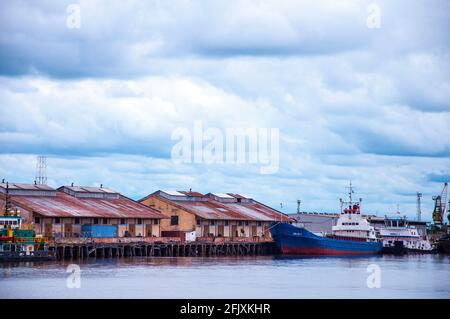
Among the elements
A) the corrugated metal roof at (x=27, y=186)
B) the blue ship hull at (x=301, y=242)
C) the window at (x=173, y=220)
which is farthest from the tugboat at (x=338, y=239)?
the corrugated metal roof at (x=27, y=186)

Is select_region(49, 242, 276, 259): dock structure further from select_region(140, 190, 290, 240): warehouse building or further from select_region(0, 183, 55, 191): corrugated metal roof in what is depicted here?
select_region(0, 183, 55, 191): corrugated metal roof

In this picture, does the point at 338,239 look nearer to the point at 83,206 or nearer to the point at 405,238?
the point at 405,238

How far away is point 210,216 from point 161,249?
11.2 m

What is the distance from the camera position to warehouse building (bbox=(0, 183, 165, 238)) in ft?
346

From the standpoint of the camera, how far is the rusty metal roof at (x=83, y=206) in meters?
107

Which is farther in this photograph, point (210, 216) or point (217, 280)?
point (210, 216)

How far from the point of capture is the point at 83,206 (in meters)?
114

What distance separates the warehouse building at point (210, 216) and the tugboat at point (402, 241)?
15.1 m

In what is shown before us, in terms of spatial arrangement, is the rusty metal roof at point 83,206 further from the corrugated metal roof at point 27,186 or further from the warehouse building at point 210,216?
the warehouse building at point 210,216

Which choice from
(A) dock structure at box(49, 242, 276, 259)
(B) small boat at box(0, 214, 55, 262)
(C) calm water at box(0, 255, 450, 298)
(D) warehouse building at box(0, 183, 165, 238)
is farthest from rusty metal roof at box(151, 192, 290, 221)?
(B) small boat at box(0, 214, 55, 262)

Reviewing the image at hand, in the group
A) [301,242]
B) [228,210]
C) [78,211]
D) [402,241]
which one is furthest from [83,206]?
[402,241]
